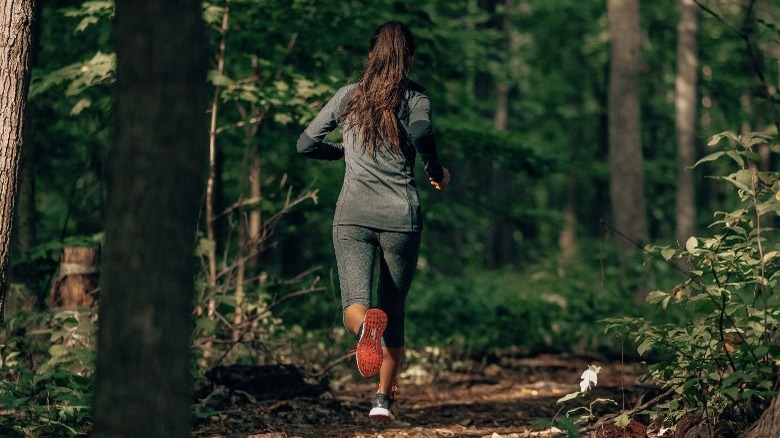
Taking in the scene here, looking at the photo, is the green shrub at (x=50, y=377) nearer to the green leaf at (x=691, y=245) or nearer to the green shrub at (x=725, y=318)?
the green shrub at (x=725, y=318)

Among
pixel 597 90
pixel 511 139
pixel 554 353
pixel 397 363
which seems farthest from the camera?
pixel 597 90

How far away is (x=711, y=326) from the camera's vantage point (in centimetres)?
503

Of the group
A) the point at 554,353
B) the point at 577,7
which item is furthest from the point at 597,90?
the point at 554,353

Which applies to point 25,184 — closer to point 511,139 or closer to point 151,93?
point 511,139

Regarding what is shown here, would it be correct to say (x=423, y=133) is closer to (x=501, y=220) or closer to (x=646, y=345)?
(x=646, y=345)

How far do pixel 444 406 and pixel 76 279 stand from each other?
3.01m

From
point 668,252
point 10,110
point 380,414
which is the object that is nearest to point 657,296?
point 668,252

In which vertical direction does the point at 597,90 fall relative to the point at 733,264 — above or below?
above

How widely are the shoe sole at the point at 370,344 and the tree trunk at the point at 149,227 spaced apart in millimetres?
2080

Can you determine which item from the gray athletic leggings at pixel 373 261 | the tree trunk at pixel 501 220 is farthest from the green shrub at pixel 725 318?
the tree trunk at pixel 501 220

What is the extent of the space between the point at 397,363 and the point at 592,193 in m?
33.2

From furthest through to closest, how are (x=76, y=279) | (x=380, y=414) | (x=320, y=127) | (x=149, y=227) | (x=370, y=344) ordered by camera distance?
(x=76, y=279), (x=320, y=127), (x=380, y=414), (x=370, y=344), (x=149, y=227)

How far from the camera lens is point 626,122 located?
14625 mm

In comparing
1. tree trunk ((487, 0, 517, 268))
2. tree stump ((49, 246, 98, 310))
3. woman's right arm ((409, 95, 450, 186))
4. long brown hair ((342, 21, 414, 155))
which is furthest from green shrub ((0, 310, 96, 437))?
tree trunk ((487, 0, 517, 268))
